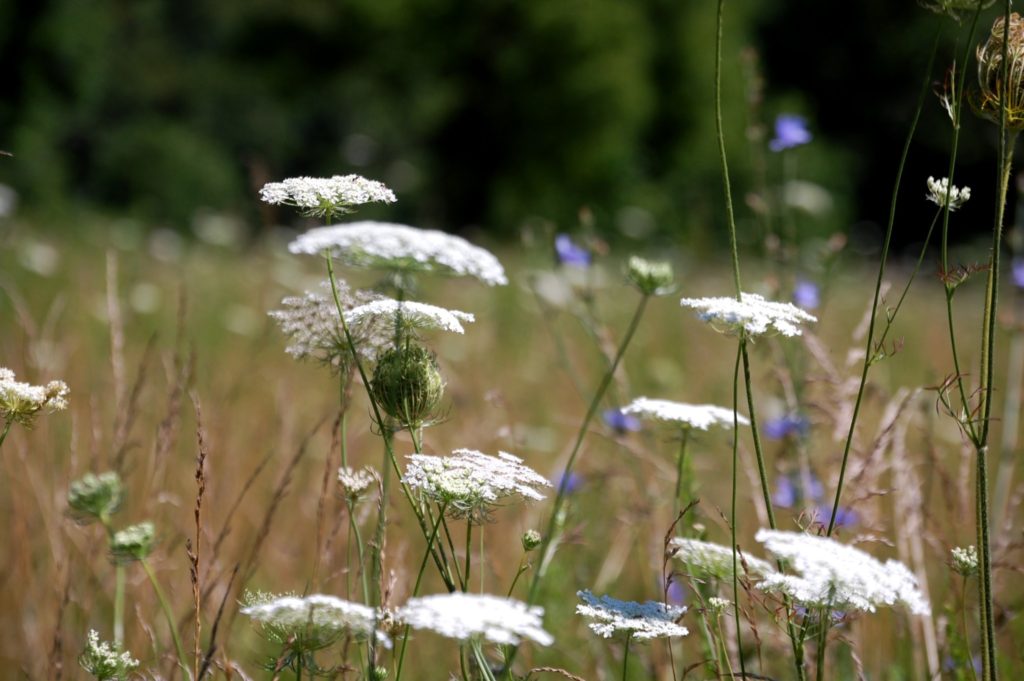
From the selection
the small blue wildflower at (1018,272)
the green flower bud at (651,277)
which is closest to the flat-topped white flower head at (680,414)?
the green flower bud at (651,277)

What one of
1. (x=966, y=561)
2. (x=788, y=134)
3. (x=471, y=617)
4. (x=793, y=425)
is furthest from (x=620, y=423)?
(x=471, y=617)

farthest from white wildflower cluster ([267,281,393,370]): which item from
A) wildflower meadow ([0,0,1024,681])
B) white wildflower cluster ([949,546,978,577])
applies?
white wildflower cluster ([949,546,978,577])

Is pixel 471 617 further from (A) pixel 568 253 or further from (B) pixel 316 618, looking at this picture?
(A) pixel 568 253

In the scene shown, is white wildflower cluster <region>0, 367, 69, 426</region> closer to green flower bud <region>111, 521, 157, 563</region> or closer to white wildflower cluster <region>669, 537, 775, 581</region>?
green flower bud <region>111, 521, 157, 563</region>

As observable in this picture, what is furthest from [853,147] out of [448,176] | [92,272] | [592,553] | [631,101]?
[592,553]

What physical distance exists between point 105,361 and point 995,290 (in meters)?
2.57

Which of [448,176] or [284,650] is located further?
[448,176]

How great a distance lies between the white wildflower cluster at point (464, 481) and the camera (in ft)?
2.22

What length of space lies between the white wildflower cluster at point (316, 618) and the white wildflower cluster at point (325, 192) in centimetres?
29

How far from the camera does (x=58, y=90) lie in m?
14.2

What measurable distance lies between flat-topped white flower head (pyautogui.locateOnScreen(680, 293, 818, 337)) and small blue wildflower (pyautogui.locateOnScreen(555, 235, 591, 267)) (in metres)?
1.04

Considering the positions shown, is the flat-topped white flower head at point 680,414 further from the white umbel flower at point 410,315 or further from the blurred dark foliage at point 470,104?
the blurred dark foliage at point 470,104

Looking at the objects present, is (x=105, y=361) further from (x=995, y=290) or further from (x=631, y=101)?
(x=631, y=101)

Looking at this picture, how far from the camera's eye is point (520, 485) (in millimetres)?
705
